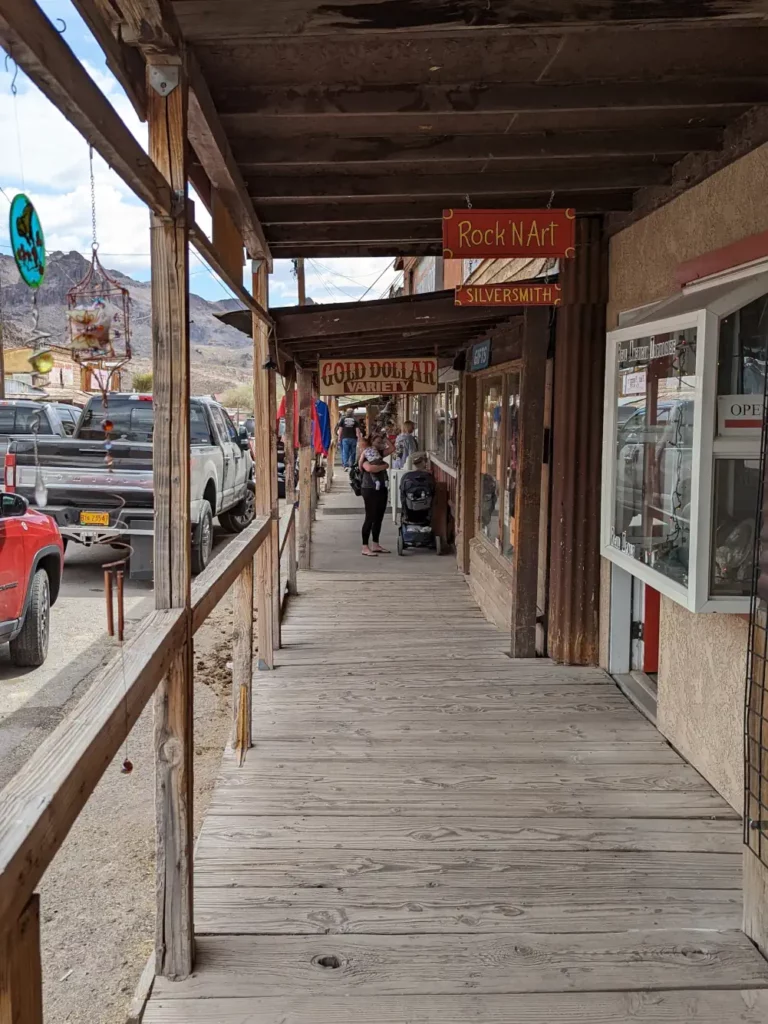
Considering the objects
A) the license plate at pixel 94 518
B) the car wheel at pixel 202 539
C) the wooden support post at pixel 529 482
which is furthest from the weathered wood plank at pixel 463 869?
the car wheel at pixel 202 539

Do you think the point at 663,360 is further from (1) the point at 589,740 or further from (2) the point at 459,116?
(1) the point at 589,740

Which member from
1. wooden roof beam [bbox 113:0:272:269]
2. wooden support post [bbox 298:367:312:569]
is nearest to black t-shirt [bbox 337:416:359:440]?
wooden support post [bbox 298:367:312:569]

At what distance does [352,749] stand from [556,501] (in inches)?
91.5

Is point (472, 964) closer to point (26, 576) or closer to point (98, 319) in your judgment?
point (98, 319)

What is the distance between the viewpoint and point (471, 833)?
11.3 feet

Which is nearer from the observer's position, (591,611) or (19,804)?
(19,804)

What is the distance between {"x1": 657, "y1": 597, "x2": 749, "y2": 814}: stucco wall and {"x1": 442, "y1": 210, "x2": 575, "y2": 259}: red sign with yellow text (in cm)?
207

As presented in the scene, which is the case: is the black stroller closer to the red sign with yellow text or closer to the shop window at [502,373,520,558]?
the shop window at [502,373,520,558]

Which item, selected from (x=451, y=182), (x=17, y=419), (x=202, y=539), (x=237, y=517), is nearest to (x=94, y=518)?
(x=17, y=419)

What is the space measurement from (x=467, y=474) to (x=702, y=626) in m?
5.69

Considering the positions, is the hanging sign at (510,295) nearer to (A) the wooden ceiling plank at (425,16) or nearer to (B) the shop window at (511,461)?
(B) the shop window at (511,461)

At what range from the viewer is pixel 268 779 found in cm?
396

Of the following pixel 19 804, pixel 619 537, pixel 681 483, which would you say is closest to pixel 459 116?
pixel 681 483

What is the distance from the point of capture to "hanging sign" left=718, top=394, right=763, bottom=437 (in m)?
3.22
